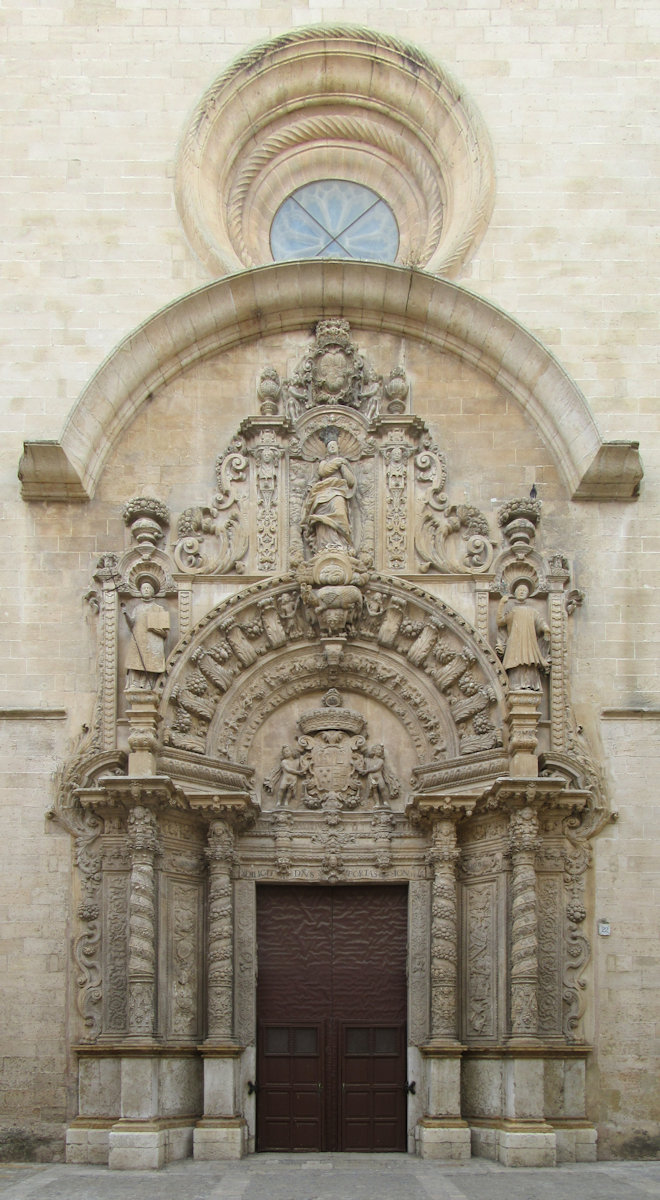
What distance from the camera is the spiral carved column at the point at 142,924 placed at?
440 inches

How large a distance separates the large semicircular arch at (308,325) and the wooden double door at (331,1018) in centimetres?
432

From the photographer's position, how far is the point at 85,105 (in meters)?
13.2

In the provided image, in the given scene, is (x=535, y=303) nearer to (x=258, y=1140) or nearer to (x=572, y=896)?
(x=572, y=896)

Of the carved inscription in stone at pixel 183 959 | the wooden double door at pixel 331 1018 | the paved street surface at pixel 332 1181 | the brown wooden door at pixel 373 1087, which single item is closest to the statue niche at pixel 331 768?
the wooden double door at pixel 331 1018

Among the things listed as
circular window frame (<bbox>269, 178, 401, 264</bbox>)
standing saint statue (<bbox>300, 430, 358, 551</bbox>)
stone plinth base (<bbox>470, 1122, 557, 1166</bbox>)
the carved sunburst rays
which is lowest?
stone plinth base (<bbox>470, 1122, 557, 1166</bbox>)

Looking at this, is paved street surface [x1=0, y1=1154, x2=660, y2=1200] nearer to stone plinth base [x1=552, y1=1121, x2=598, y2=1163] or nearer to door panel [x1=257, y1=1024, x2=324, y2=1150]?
stone plinth base [x1=552, y1=1121, x2=598, y2=1163]

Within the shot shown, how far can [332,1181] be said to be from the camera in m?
10.4

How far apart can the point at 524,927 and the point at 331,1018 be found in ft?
6.73

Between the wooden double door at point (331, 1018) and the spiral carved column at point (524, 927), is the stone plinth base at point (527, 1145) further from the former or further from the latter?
the wooden double door at point (331, 1018)

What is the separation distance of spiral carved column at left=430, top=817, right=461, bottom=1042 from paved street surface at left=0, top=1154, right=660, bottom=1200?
1.14 metres

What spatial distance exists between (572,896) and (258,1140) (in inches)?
138

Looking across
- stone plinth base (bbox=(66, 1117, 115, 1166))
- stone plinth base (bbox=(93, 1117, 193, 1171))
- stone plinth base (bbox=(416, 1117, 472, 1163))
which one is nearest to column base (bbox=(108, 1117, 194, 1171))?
stone plinth base (bbox=(93, 1117, 193, 1171))

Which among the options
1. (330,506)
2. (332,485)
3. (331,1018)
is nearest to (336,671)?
(330,506)

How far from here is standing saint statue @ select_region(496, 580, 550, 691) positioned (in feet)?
39.3
